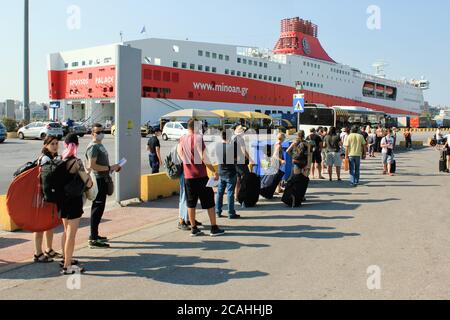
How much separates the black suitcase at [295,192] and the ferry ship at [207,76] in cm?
3304

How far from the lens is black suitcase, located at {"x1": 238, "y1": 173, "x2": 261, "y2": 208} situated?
9.00 m

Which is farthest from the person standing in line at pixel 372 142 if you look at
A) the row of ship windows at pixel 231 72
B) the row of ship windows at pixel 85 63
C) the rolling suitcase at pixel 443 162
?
the row of ship windows at pixel 85 63

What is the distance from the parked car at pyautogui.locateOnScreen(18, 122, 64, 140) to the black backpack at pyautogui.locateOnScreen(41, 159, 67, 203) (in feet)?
89.6

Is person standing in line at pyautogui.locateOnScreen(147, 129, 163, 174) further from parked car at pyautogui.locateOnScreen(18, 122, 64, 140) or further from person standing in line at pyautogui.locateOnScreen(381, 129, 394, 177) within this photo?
parked car at pyautogui.locateOnScreen(18, 122, 64, 140)

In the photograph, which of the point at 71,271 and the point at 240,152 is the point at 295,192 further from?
the point at 71,271

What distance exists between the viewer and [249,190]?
29.7 feet

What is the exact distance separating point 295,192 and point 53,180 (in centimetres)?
532

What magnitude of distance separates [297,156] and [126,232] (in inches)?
167

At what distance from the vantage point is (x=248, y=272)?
4957mm

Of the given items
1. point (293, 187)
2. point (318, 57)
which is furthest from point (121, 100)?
point (318, 57)

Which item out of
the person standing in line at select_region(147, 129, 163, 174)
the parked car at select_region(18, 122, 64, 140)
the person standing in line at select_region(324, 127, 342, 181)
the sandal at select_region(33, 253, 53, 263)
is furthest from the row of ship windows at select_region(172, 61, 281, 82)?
the sandal at select_region(33, 253, 53, 263)

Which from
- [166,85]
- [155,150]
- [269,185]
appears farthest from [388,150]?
[166,85]

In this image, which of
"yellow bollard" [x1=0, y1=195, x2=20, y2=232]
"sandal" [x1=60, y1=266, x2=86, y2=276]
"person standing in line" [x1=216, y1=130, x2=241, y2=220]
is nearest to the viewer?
"sandal" [x1=60, y1=266, x2=86, y2=276]
